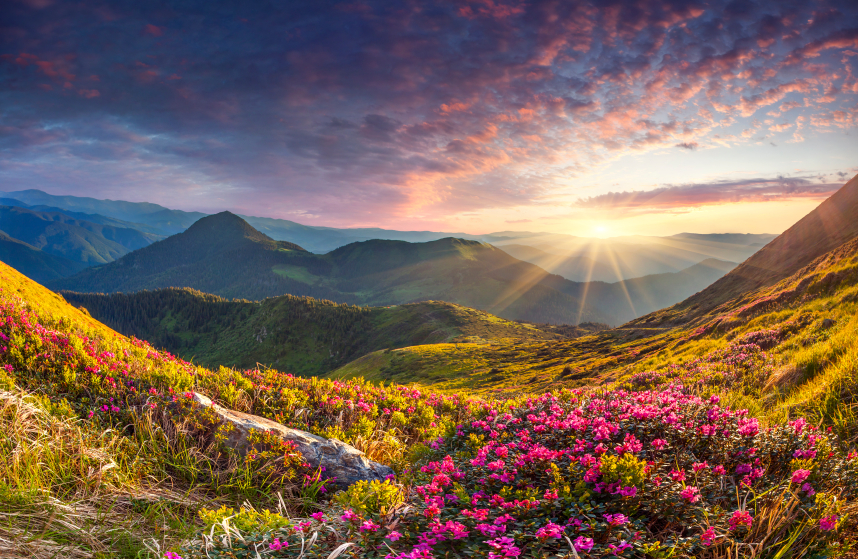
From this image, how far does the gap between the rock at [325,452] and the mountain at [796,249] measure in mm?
62921

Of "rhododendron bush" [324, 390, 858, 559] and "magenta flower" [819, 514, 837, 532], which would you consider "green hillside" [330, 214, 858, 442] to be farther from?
"magenta flower" [819, 514, 837, 532]

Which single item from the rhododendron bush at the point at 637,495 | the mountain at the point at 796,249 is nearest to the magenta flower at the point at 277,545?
the rhododendron bush at the point at 637,495

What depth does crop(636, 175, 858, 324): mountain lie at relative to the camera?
5100 centimetres

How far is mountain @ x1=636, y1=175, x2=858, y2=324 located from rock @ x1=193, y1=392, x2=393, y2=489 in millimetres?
62921

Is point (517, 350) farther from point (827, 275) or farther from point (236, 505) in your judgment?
point (236, 505)

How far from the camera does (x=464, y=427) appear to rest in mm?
6559

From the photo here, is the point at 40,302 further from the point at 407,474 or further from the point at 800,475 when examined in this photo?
the point at 800,475

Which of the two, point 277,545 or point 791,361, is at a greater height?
point 791,361

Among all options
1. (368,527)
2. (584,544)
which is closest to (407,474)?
(368,527)

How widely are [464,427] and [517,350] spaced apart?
95.8 metres

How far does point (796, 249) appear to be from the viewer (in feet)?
194

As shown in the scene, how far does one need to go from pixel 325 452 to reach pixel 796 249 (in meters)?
82.9

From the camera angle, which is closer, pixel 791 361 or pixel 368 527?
pixel 368 527

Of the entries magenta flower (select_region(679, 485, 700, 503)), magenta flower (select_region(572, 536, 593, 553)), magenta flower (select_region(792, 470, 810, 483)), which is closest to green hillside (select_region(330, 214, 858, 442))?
magenta flower (select_region(792, 470, 810, 483))
